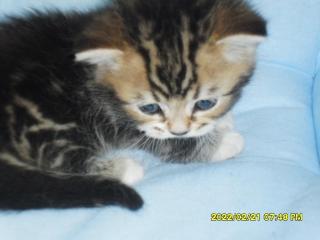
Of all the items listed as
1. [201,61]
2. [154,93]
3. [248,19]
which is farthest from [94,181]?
[248,19]

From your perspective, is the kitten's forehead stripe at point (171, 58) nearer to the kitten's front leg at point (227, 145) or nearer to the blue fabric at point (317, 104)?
the kitten's front leg at point (227, 145)

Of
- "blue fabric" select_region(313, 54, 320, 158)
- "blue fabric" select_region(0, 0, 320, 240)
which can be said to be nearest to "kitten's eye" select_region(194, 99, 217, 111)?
"blue fabric" select_region(0, 0, 320, 240)

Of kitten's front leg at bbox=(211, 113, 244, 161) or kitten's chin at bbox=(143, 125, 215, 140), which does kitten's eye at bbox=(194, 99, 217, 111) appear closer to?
kitten's chin at bbox=(143, 125, 215, 140)

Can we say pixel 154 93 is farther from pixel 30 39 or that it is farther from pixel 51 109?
pixel 30 39

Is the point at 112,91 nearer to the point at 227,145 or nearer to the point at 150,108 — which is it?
the point at 150,108

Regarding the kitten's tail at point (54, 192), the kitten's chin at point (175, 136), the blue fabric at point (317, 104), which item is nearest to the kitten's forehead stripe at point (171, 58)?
the kitten's chin at point (175, 136)

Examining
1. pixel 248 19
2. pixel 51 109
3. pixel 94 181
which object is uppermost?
pixel 248 19
